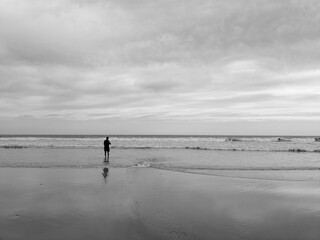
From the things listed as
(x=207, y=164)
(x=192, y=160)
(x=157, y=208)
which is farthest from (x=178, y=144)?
(x=157, y=208)

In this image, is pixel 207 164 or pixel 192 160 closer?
pixel 207 164

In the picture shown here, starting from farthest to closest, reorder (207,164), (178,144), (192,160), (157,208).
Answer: (178,144) < (192,160) < (207,164) < (157,208)

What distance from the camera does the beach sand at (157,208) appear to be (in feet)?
19.6

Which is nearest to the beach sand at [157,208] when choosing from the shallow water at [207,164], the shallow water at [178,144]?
the shallow water at [207,164]

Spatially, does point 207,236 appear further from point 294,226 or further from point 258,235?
point 294,226

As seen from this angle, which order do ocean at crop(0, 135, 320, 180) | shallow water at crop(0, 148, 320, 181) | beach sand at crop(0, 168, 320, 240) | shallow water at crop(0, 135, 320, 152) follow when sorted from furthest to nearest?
shallow water at crop(0, 135, 320, 152) → ocean at crop(0, 135, 320, 180) → shallow water at crop(0, 148, 320, 181) → beach sand at crop(0, 168, 320, 240)

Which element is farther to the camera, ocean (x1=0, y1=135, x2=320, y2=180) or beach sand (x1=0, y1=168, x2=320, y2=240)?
ocean (x1=0, y1=135, x2=320, y2=180)

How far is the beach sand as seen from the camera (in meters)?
5.98

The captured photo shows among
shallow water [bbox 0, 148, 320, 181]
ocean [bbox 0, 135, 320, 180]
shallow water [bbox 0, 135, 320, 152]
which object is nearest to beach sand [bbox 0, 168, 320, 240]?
shallow water [bbox 0, 148, 320, 181]

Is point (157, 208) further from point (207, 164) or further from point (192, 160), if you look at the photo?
point (192, 160)

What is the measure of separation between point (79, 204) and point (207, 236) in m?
4.25

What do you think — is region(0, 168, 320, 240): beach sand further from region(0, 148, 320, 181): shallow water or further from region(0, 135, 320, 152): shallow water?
region(0, 135, 320, 152): shallow water

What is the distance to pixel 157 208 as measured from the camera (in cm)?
775

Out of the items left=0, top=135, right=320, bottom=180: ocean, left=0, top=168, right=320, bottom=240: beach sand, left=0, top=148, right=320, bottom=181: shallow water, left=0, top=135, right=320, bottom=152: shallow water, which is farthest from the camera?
left=0, top=135, right=320, bottom=152: shallow water
